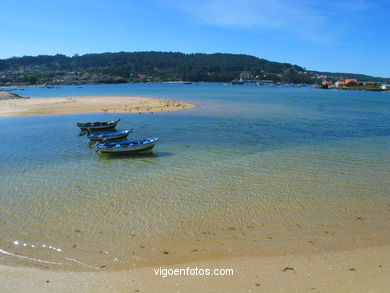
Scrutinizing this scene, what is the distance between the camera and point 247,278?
771 cm

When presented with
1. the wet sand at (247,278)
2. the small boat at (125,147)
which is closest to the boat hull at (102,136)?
the small boat at (125,147)

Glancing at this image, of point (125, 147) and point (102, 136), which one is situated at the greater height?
point (102, 136)

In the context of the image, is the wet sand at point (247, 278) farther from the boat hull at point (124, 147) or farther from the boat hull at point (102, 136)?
the boat hull at point (102, 136)

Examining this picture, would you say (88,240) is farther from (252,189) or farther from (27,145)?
(27,145)

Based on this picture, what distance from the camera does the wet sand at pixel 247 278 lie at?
729 centimetres

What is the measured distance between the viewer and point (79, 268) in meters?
8.36

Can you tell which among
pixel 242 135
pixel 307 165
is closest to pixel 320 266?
pixel 307 165

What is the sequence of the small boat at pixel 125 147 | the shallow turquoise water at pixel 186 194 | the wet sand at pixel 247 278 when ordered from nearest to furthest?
1. the wet sand at pixel 247 278
2. the shallow turquoise water at pixel 186 194
3. the small boat at pixel 125 147

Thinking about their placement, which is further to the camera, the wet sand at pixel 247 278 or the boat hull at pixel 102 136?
the boat hull at pixel 102 136

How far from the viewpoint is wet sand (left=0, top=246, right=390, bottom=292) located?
7289 millimetres

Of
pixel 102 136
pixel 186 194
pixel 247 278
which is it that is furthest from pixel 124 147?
pixel 247 278

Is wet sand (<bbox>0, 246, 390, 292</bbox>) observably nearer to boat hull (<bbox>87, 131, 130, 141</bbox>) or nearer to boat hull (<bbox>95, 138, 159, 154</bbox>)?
boat hull (<bbox>95, 138, 159, 154</bbox>)

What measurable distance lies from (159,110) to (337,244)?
4274 centimetres

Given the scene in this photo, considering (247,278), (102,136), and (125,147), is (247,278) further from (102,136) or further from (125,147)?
(102,136)
